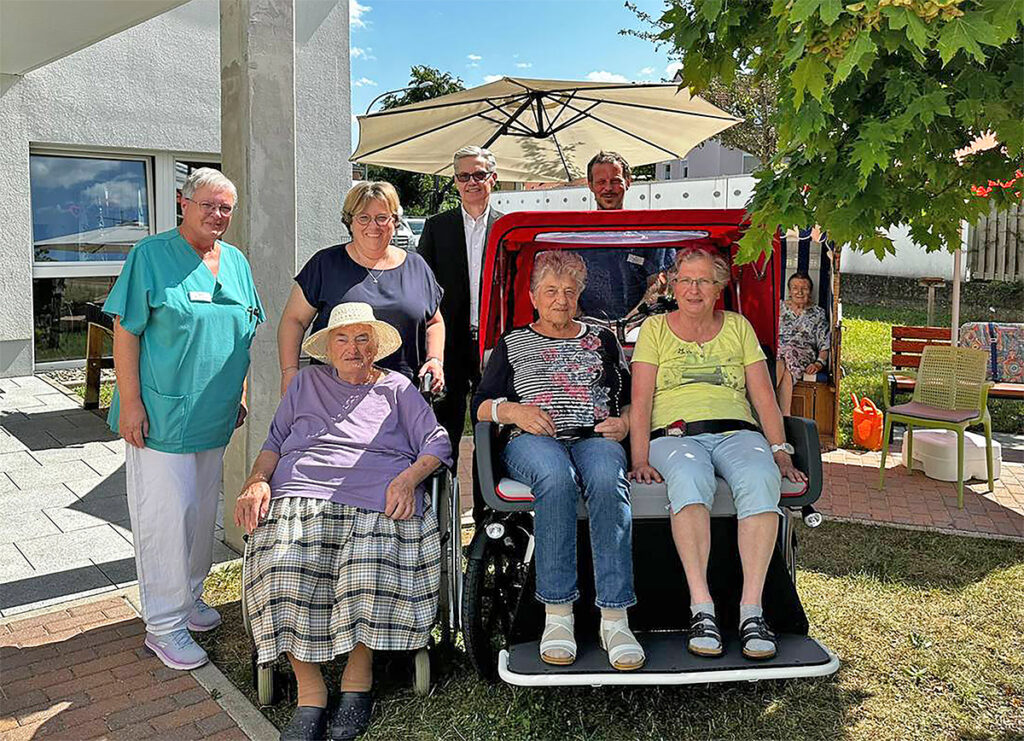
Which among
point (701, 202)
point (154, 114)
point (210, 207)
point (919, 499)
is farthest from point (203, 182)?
point (701, 202)

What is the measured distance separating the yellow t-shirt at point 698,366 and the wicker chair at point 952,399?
104 inches

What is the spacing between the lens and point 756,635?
2867 mm

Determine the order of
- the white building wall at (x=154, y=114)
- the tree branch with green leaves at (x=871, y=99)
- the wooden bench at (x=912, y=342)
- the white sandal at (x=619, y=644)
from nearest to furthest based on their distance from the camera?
the tree branch with green leaves at (x=871, y=99) → the white sandal at (x=619, y=644) → the wooden bench at (x=912, y=342) → the white building wall at (x=154, y=114)

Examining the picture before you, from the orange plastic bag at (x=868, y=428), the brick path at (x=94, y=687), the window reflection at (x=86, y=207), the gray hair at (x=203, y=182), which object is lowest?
the brick path at (x=94, y=687)

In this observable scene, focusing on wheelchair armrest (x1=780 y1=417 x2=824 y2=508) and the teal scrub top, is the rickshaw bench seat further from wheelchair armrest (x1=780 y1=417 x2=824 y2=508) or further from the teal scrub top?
the teal scrub top

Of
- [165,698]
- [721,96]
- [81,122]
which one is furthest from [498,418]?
[721,96]

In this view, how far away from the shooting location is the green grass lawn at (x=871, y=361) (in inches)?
303

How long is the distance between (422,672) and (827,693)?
1.46m

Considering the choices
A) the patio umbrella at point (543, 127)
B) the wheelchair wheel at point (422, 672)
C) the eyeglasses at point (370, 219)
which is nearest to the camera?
the wheelchair wheel at point (422, 672)

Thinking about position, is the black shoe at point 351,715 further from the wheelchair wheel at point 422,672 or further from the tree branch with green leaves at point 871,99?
the tree branch with green leaves at point 871,99

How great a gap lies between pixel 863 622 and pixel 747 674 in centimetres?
131

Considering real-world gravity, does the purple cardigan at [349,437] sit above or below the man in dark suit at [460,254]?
below

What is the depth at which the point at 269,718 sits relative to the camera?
10.0 ft

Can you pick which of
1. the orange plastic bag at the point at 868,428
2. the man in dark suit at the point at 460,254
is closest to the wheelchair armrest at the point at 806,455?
the man in dark suit at the point at 460,254
